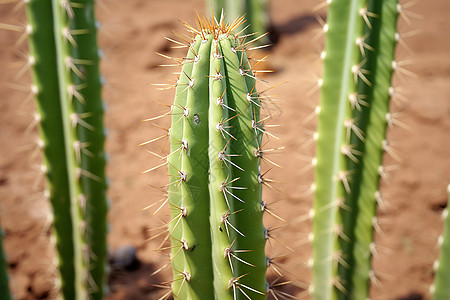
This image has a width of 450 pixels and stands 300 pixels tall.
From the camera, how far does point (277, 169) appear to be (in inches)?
125

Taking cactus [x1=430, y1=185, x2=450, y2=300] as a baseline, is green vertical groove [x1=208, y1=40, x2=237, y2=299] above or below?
above

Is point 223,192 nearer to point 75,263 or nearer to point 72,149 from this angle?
point 72,149

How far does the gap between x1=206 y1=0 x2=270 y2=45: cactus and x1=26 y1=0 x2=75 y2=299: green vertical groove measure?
2423mm

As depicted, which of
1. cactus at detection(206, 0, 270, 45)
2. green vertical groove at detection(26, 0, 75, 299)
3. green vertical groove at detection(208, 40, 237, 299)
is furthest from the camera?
cactus at detection(206, 0, 270, 45)

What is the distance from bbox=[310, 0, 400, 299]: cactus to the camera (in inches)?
66.6

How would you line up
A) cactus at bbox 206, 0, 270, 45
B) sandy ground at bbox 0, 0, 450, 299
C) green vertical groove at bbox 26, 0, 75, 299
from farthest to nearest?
cactus at bbox 206, 0, 270, 45
sandy ground at bbox 0, 0, 450, 299
green vertical groove at bbox 26, 0, 75, 299

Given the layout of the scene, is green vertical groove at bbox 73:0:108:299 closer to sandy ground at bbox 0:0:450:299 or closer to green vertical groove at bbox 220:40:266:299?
sandy ground at bbox 0:0:450:299

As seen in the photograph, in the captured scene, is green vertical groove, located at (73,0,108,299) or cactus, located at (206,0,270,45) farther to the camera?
cactus, located at (206,0,270,45)

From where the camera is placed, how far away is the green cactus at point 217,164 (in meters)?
1.13

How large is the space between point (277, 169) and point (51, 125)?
5.61 feet

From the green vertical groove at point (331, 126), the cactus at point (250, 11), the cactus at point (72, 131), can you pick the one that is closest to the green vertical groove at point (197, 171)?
the green vertical groove at point (331, 126)

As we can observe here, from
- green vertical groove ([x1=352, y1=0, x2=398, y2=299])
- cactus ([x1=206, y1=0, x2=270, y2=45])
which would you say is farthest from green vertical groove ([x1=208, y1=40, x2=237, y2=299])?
cactus ([x1=206, y1=0, x2=270, y2=45])

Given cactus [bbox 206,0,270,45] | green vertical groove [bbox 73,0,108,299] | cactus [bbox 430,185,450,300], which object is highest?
cactus [bbox 206,0,270,45]

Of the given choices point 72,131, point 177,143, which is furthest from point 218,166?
point 72,131
